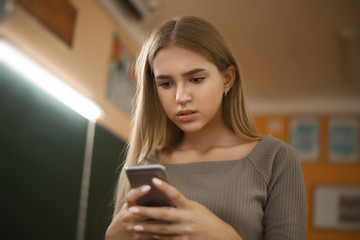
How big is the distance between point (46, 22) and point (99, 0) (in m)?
0.98

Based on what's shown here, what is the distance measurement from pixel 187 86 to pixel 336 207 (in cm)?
517

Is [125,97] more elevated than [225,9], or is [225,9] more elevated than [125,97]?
[225,9]

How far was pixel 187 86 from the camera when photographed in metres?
1.09

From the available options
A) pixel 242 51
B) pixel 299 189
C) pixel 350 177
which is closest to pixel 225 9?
pixel 242 51

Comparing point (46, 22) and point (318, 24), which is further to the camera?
point (318, 24)

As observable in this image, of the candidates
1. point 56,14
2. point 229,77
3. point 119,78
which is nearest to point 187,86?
point 229,77

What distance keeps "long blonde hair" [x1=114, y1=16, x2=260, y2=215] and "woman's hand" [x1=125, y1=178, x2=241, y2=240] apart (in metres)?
0.32

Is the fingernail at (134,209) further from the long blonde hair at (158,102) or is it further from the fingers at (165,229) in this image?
the long blonde hair at (158,102)

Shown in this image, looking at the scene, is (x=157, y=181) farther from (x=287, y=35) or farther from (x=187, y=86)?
(x=287, y=35)

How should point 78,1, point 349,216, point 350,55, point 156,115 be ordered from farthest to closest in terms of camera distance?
point 349,216, point 350,55, point 78,1, point 156,115

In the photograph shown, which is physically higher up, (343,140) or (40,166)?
(343,140)

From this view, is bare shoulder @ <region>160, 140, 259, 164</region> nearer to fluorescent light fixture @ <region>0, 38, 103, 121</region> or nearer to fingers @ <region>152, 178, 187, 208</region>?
fingers @ <region>152, 178, 187, 208</region>

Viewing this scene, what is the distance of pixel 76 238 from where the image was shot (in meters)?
3.23

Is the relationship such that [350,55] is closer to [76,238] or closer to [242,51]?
[242,51]
